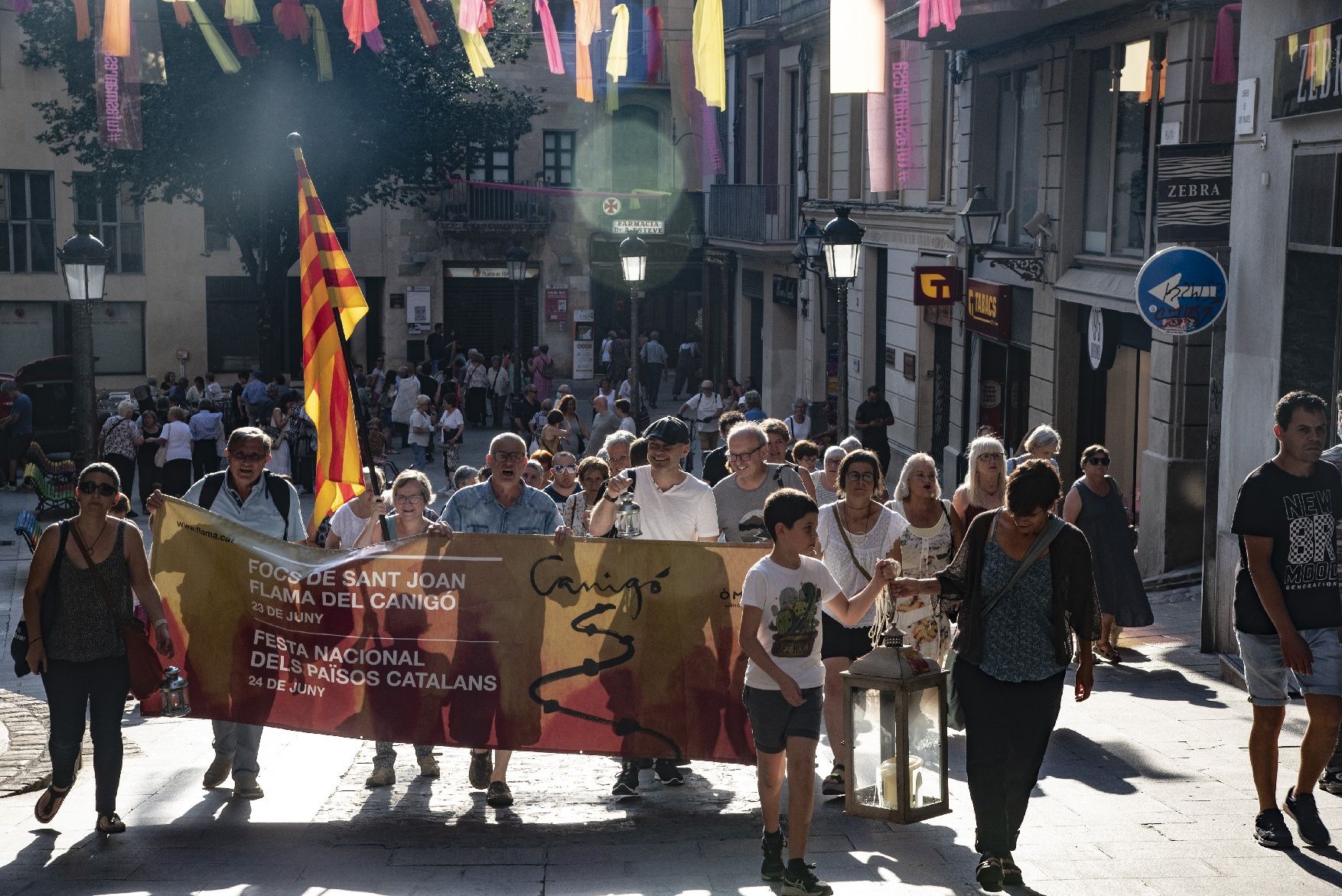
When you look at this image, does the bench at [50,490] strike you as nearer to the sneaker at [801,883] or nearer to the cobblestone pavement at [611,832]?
the cobblestone pavement at [611,832]

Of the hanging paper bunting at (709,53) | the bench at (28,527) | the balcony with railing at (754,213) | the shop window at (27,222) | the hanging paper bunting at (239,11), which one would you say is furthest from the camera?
the shop window at (27,222)

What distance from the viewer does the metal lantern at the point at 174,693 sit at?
7523 mm

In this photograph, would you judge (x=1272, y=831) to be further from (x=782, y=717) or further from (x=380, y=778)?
(x=380, y=778)

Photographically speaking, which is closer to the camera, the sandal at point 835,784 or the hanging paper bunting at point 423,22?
the sandal at point 835,784

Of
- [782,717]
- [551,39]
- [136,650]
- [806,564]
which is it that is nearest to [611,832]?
[782,717]

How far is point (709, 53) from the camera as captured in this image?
1816cm

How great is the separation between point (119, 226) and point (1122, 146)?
1166 inches

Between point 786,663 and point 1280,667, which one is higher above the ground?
point 786,663

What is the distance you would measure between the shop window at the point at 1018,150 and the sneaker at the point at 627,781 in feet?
42.6

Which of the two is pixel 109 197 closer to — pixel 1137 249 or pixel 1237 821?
pixel 1137 249

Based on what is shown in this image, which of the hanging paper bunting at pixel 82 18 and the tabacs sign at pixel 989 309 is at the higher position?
the hanging paper bunting at pixel 82 18

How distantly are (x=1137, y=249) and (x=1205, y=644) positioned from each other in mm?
6677

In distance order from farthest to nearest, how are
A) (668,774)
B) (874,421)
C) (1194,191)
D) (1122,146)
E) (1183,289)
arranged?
(874,421), (1122,146), (1194,191), (1183,289), (668,774)

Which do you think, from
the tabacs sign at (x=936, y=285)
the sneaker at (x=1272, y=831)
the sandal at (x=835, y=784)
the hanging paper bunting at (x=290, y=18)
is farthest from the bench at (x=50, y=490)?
the sneaker at (x=1272, y=831)
